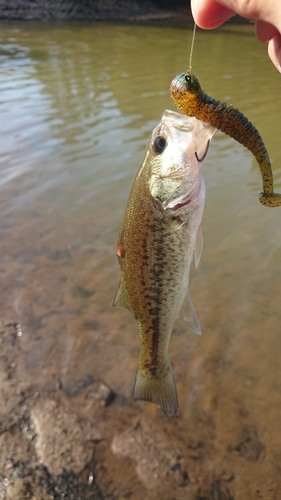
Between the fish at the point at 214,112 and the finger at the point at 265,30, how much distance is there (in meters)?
0.77

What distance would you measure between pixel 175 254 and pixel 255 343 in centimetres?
219

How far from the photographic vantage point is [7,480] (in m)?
2.60

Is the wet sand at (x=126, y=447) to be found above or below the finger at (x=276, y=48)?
below

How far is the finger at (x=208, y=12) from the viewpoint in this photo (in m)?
1.96

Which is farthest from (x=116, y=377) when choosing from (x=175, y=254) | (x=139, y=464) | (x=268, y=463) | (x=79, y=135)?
(x=79, y=135)

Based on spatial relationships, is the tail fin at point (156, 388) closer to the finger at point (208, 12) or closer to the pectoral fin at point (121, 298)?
the pectoral fin at point (121, 298)

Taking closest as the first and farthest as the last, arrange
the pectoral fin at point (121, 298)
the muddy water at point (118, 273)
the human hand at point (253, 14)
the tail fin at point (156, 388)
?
the human hand at point (253, 14) → the pectoral fin at point (121, 298) → the tail fin at point (156, 388) → the muddy water at point (118, 273)

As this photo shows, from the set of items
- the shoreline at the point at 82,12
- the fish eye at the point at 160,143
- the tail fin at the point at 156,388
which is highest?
the fish eye at the point at 160,143

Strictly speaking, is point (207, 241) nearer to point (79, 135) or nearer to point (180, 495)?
point (180, 495)

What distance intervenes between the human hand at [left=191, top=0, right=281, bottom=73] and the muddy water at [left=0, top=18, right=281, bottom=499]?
2517 mm

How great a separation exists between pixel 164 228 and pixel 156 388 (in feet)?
3.56

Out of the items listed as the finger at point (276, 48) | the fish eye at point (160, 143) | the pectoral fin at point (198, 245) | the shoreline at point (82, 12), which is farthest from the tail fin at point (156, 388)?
the shoreline at point (82, 12)

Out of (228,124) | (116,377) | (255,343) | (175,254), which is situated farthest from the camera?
(255,343)

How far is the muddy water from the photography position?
3.16 metres
